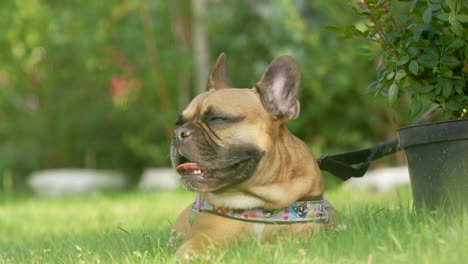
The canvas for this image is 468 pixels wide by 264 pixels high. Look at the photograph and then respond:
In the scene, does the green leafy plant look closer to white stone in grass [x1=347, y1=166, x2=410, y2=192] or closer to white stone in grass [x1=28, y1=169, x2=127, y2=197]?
white stone in grass [x1=347, y1=166, x2=410, y2=192]

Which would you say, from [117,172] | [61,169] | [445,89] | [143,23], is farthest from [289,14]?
[445,89]

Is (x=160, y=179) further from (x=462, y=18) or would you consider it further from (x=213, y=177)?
(x=462, y=18)

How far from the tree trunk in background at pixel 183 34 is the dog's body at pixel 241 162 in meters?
6.58

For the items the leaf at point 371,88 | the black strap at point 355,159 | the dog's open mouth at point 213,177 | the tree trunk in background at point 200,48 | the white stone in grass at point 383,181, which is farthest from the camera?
the tree trunk in background at point 200,48

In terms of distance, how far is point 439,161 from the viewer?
10.6 feet

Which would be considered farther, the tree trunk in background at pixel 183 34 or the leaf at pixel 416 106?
the tree trunk in background at pixel 183 34

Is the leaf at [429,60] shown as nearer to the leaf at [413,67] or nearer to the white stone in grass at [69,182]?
the leaf at [413,67]

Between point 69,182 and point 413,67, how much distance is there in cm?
772

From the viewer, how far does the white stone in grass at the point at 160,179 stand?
938cm

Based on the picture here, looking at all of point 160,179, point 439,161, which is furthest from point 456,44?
point 160,179

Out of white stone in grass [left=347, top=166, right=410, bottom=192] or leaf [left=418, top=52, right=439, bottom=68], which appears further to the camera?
white stone in grass [left=347, top=166, right=410, bottom=192]

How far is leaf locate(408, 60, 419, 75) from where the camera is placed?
315 centimetres

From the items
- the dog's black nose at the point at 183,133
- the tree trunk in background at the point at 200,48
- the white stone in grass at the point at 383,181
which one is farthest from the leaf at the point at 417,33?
the tree trunk in background at the point at 200,48

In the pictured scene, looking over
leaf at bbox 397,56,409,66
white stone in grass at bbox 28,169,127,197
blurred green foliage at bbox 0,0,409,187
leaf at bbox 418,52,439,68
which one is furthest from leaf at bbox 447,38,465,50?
white stone in grass at bbox 28,169,127,197
